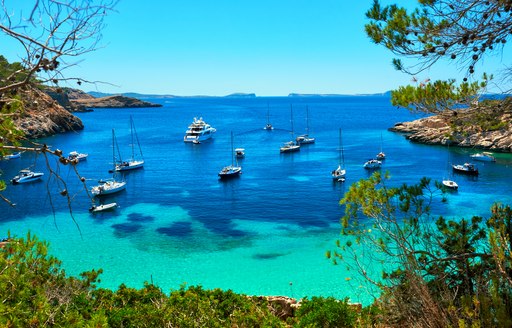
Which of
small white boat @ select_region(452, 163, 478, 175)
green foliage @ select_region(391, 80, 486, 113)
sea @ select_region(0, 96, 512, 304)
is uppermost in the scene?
A: green foliage @ select_region(391, 80, 486, 113)

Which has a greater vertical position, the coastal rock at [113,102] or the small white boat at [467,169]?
the coastal rock at [113,102]

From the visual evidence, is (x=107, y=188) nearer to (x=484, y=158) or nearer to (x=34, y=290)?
(x=34, y=290)

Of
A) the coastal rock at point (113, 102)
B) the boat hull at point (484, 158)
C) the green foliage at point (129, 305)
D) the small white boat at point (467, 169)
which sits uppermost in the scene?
the coastal rock at point (113, 102)

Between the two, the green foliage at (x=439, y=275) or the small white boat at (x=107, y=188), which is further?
the small white boat at (x=107, y=188)

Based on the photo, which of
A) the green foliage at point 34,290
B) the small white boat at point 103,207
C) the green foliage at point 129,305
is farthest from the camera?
the small white boat at point 103,207

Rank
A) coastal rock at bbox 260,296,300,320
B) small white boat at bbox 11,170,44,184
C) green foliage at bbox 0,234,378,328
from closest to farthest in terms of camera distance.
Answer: green foliage at bbox 0,234,378,328, coastal rock at bbox 260,296,300,320, small white boat at bbox 11,170,44,184

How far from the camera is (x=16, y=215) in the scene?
31.4m

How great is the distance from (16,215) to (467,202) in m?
36.3

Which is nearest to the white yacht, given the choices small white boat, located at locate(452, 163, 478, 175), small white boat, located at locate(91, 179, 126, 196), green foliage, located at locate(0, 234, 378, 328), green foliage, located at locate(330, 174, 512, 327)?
small white boat, located at locate(91, 179, 126, 196)

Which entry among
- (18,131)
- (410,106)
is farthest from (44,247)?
(410,106)

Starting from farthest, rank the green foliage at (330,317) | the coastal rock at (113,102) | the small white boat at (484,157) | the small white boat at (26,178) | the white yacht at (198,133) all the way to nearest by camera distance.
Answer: the coastal rock at (113,102) < the white yacht at (198,133) < the small white boat at (484,157) < the small white boat at (26,178) < the green foliage at (330,317)

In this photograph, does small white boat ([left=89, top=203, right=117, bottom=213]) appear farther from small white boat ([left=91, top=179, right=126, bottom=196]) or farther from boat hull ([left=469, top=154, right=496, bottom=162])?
boat hull ([left=469, top=154, right=496, bottom=162])

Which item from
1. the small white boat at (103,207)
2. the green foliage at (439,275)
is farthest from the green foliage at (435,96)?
the small white boat at (103,207)

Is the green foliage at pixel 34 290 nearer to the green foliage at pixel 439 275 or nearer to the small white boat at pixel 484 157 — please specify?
the green foliage at pixel 439 275
